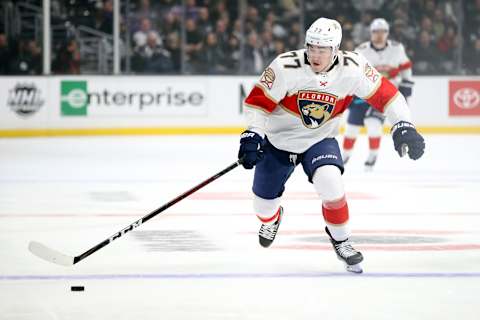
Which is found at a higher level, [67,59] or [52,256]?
[67,59]

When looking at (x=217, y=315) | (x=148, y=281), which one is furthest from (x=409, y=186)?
(x=217, y=315)

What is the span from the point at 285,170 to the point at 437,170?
5095 millimetres

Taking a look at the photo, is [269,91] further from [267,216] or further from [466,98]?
[466,98]

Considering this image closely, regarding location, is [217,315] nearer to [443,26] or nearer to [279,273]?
[279,273]

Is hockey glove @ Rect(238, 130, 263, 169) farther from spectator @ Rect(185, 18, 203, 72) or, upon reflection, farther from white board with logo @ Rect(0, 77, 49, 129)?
spectator @ Rect(185, 18, 203, 72)

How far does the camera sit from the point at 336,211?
493cm

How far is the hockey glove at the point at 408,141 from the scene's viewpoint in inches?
192

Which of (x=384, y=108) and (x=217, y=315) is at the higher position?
(x=384, y=108)

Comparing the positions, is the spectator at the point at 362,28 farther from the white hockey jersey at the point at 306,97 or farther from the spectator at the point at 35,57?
the white hockey jersey at the point at 306,97

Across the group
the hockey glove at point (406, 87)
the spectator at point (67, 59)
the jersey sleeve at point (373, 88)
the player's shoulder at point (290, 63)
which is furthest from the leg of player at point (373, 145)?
the player's shoulder at point (290, 63)

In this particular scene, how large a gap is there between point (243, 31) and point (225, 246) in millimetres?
9057

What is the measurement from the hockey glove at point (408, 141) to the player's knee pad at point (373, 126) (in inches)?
203

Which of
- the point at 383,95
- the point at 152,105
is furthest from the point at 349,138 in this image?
the point at 383,95

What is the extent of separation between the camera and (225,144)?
41.9 feet
